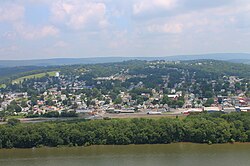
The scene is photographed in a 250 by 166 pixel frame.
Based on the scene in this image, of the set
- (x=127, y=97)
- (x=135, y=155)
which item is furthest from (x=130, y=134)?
(x=127, y=97)

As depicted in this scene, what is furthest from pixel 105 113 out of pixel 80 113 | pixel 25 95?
pixel 25 95

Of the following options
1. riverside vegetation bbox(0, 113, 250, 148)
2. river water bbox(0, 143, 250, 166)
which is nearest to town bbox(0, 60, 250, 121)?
riverside vegetation bbox(0, 113, 250, 148)

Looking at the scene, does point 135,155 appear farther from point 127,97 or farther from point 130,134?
point 127,97

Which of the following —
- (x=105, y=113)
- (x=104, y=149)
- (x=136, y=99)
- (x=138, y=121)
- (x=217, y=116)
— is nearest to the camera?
(x=104, y=149)

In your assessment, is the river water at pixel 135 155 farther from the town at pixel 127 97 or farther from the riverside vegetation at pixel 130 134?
the town at pixel 127 97

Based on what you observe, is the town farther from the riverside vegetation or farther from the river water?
the river water

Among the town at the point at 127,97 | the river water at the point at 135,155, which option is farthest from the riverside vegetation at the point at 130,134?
the town at the point at 127,97

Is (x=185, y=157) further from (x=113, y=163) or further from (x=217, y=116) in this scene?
(x=217, y=116)

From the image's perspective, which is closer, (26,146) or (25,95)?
(26,146)
